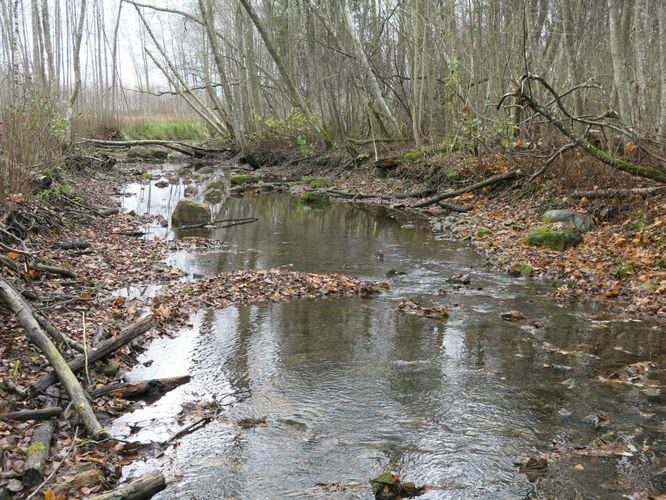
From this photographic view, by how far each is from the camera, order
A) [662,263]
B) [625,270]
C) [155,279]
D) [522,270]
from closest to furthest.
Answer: [662,263] < [625,270] < [155,279] < [522,270]

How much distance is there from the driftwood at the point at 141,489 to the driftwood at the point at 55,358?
0.80m

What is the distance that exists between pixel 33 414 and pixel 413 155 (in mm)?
17110

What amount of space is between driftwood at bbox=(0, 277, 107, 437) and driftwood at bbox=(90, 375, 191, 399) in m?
0.40

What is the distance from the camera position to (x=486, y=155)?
17000 mm

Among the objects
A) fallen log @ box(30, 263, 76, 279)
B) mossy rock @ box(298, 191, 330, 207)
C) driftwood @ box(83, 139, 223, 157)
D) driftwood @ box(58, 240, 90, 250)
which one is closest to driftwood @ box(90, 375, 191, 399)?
fallen log @ box(30, 263, 76, 279)

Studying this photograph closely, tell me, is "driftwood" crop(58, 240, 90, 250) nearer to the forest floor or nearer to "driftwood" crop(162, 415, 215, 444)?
the forest floor

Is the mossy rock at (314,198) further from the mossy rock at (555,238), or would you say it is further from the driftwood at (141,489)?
the driftwood at (141,489)

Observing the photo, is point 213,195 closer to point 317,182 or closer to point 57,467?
point 317,182

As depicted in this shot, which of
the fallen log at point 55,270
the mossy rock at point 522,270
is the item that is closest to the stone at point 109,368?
the fallen log at point 55,270

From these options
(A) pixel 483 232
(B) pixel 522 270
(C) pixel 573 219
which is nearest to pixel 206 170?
(A) pixel 483 232

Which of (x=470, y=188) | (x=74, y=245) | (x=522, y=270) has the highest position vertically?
(x=470, y=188)

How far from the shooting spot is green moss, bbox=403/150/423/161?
20.0 metres

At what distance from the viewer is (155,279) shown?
9.91 meters

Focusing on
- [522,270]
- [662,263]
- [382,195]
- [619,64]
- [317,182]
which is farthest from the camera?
[317,182]
